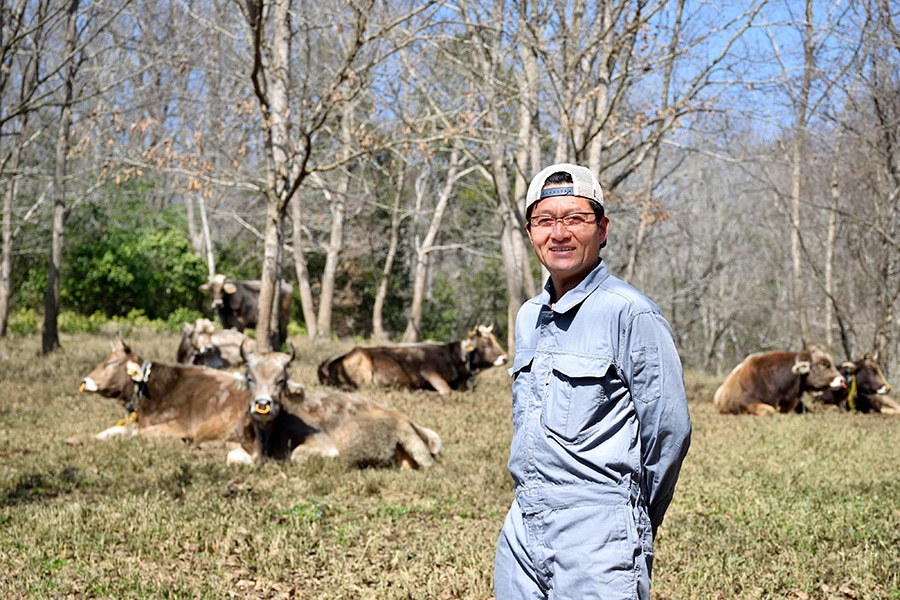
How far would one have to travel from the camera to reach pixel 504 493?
7.75 m

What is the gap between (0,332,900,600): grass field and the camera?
5.42m

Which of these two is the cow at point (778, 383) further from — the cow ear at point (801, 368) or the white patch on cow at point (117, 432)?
the white patch on cow at point (117, 432)

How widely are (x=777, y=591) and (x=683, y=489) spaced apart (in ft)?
8.86

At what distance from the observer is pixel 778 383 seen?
14.2 metres

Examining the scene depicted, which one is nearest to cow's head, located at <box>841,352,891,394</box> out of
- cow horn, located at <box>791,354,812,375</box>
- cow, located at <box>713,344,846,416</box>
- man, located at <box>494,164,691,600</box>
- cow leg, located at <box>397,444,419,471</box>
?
cow, located at <box>713,344,846,416</box>

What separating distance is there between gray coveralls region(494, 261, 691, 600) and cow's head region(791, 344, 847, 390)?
1208cm

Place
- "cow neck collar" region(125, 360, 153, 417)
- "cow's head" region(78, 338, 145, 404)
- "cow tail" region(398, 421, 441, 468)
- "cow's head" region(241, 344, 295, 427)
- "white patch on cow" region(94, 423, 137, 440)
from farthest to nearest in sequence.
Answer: "cow's head" region(78, 338, 145, 404), "cow neck collar" region(125, 360, 153, 417), "white patch on cow" region(94, 423, 137, 440), "cow tail" region(398, 421, 441, 468), "cow's head" region(241, 344, 295, 427)

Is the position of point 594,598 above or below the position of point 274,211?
below

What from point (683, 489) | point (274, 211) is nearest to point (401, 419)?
point (683, 489)

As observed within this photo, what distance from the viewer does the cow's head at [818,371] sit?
14.2m

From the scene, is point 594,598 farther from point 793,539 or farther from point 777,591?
point 793,539

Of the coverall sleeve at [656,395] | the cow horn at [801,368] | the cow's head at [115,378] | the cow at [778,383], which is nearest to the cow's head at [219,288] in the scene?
the cow's head at [115,378]

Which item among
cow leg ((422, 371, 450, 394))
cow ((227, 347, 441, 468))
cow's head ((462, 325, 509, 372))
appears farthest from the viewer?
cow's head ((462, 325, 509, 372))

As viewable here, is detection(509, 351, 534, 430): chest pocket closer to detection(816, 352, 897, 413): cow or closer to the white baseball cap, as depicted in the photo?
the white baseball cap
